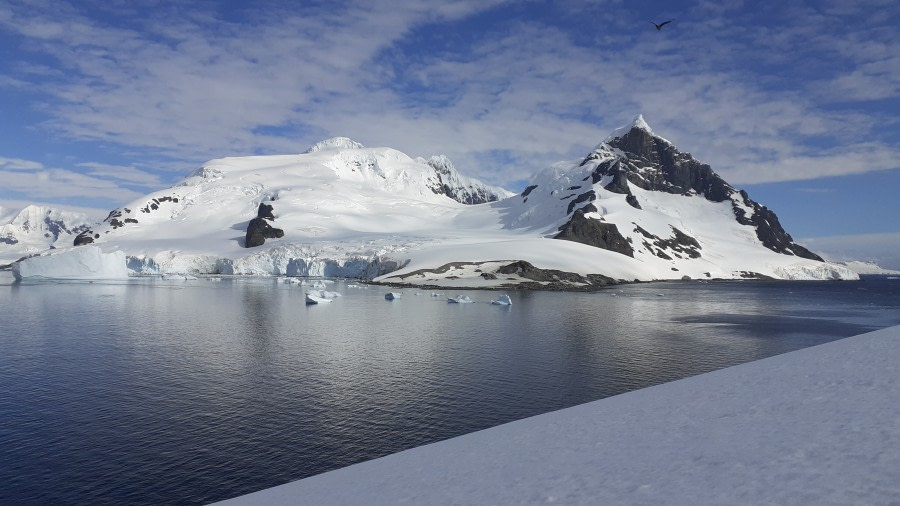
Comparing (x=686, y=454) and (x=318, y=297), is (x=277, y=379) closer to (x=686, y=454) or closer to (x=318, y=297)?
(x=686, y=454)

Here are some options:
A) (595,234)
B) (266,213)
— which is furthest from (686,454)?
(266,213)

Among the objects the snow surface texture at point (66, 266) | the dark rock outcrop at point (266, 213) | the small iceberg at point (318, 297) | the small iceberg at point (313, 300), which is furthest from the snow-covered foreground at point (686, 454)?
the dark rock outcrop at point (266, 213)

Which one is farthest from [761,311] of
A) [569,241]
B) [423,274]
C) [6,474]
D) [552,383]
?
[569,241]

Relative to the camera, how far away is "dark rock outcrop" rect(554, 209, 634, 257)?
160 metres

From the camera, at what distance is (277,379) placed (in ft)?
88.7

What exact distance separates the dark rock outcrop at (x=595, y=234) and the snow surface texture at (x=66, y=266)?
11559cm

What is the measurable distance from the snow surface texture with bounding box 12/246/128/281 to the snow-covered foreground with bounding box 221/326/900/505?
118463 mm

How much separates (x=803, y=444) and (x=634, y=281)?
13924 centimetres

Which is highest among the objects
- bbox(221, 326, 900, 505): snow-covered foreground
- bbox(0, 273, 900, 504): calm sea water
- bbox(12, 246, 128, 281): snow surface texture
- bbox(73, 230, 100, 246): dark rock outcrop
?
bbox(73, 230, 100, 246): dark rock outcrop

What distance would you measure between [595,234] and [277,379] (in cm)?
14553

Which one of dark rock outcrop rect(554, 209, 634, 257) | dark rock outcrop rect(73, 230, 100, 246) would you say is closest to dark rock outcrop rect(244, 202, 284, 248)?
dark rock outcrop rect(73, 230, 100, 246)

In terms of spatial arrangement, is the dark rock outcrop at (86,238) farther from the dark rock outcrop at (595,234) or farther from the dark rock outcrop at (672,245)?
the dark rock outcrop at (672,245)

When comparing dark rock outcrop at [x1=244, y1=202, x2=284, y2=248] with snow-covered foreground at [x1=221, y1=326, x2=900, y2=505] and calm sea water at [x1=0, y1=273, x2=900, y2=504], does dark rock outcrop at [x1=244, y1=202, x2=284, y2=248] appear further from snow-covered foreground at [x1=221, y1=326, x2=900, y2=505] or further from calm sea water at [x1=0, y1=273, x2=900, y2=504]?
snow-covered foreground at [x1=221, y1=326, x2=900, y2=505]

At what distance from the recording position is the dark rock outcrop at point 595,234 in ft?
525
